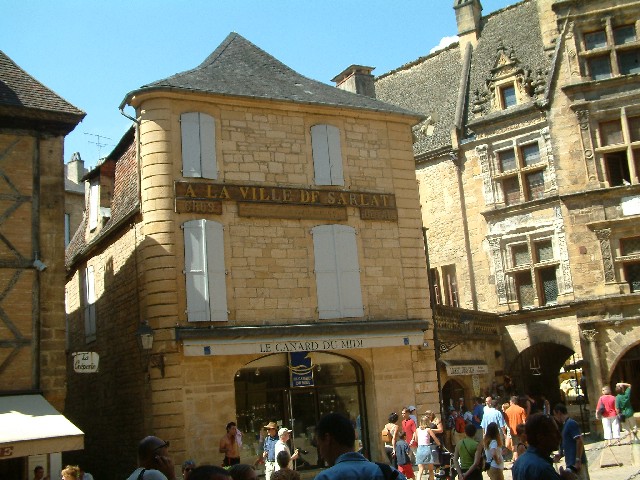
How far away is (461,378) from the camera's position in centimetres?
1961

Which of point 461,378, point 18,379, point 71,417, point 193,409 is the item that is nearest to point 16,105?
point 18,379

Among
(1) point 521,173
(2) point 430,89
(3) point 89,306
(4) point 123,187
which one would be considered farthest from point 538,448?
(2) point 430,89

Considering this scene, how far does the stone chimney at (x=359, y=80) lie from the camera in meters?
20.3

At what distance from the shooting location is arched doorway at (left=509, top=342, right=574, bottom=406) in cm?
2250

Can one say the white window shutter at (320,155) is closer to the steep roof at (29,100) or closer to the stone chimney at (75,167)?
the steep roof at (29,100)

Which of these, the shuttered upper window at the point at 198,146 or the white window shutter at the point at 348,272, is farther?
the white window shutter at the point at 348,272

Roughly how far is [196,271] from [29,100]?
13.0 feet

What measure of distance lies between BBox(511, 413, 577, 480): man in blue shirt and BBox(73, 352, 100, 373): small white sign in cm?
945

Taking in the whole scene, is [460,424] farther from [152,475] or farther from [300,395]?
[152,475]

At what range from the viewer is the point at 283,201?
594 inches

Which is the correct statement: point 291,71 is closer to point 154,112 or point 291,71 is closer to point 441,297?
point 154,112

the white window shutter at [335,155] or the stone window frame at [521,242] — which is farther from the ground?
the white window shutter at [335,155]

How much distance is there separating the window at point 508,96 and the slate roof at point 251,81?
7.54m

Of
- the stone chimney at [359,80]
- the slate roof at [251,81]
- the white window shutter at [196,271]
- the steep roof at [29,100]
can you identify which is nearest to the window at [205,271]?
the white window shutter at [196,271]
